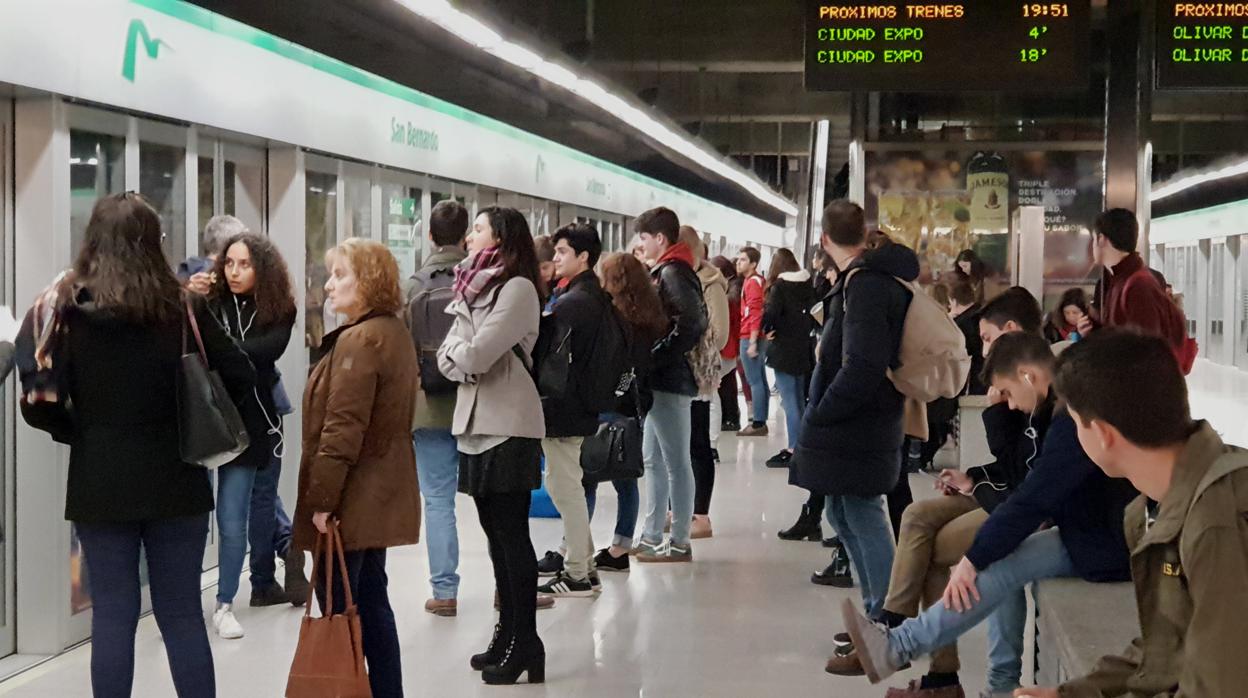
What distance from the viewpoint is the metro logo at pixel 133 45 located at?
549 centimetres

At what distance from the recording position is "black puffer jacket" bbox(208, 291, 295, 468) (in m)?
5.43

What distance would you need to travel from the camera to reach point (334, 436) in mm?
3975

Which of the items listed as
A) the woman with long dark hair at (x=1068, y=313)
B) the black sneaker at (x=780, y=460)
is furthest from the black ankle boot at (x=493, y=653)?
the black sneaker at (x=780, y=460)

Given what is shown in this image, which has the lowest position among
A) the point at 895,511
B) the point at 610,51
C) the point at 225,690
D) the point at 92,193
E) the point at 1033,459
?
the point at 225,690

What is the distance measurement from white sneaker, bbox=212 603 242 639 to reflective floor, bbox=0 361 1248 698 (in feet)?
0.14

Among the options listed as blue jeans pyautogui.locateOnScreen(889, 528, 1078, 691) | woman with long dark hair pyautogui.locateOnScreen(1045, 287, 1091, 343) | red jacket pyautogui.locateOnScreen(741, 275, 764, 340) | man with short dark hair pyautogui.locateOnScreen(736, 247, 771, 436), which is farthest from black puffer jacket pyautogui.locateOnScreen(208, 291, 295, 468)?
red jacket pyautogui.locateOnScreen(741, 275, 764, 340)

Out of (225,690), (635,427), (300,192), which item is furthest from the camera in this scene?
(300,192)

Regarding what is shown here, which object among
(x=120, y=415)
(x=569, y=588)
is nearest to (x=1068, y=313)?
(x=569, y=588)

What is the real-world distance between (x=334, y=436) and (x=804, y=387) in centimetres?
671

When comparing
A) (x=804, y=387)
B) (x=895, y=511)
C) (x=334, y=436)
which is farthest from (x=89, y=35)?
(x=804, y=387)

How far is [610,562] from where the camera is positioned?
6859 mm

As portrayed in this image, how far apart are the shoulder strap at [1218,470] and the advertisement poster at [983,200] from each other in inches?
468

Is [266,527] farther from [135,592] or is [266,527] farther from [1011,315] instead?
[1011,315]

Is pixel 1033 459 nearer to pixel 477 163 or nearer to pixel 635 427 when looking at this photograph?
pixel 635 427
